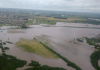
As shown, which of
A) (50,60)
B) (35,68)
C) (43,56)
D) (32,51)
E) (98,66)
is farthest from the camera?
(32,51)

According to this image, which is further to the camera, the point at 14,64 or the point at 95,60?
the point at 95,60

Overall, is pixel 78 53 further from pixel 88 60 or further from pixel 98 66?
pixel 98 66

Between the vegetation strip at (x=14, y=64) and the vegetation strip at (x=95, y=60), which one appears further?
the vegetation strip at (x=95, y=60)

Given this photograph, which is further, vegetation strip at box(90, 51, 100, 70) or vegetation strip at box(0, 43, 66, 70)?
vegetation strip at box(90, 51, 100, 70)

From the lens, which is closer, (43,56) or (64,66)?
(64,66)

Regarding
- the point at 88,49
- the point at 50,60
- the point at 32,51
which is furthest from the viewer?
the point at 88,49

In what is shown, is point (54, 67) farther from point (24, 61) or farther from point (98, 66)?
point (98, 66)

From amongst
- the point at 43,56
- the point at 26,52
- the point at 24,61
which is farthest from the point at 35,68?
the point at 26,52

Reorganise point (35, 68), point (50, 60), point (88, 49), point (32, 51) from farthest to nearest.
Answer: point (88, 49) → point (32, 51) → point (50, 60) → point (35, 68)

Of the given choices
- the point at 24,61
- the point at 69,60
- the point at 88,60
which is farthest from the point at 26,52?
the point at 88,60
